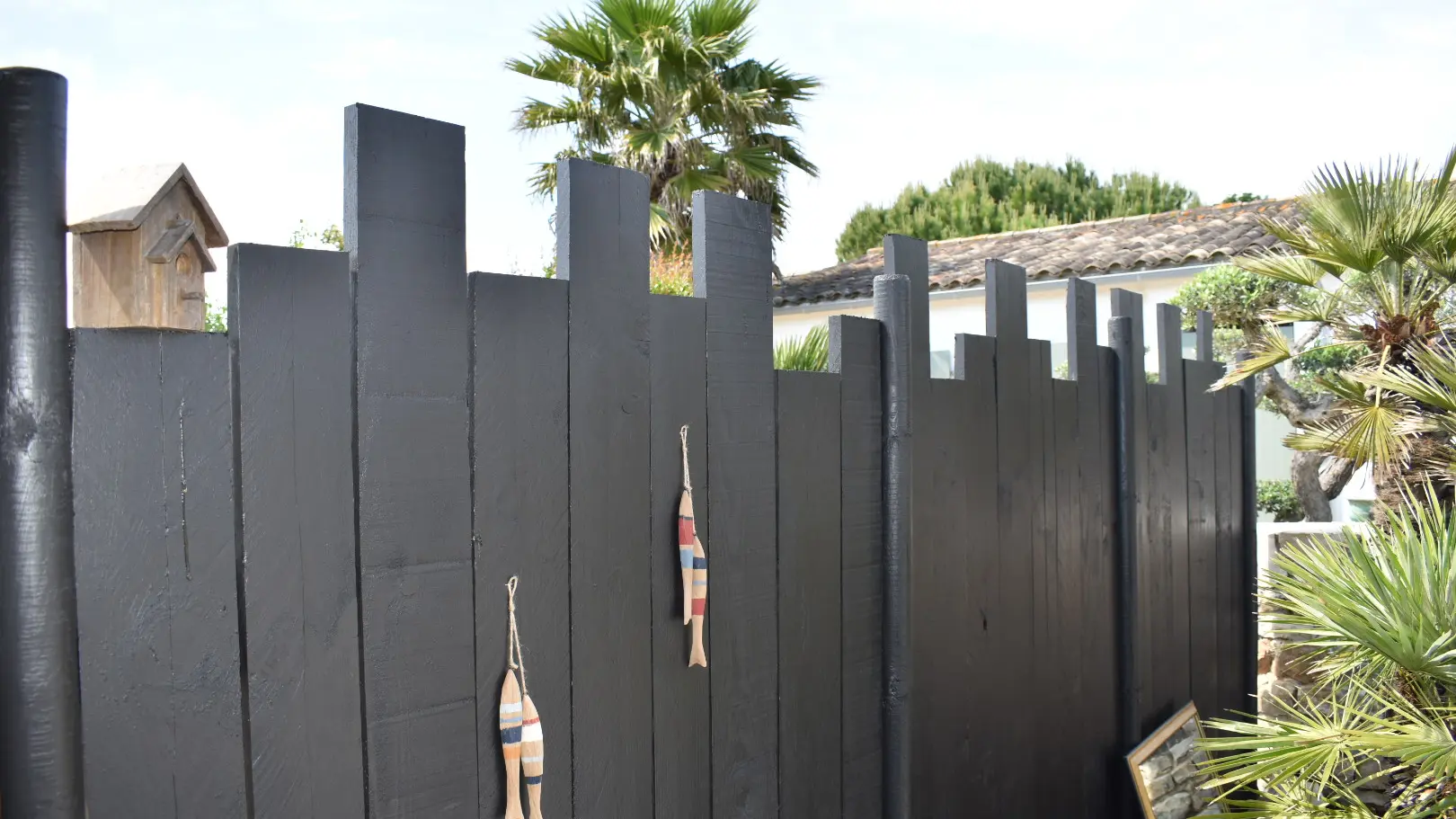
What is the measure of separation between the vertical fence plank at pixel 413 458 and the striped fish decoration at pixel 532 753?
8 cm

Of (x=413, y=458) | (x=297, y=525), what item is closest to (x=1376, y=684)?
(x=413, y=458)

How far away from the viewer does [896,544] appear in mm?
2395

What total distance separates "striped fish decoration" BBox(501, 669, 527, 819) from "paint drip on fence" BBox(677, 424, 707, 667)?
39 cm

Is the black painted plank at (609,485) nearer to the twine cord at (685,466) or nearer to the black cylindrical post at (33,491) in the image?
the twine cord at (685,466)

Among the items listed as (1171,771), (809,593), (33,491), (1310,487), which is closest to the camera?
(33,491)

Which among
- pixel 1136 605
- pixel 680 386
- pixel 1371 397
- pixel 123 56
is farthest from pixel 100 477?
pixel 123 56

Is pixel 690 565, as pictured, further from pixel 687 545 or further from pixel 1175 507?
pixel 1175 507

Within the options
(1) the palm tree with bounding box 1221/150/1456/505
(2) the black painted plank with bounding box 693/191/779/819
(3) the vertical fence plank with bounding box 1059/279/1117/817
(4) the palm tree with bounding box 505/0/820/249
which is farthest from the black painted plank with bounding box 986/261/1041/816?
(4) the palm tree with bounding box 505/0/820/249

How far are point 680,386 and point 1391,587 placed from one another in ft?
7.90

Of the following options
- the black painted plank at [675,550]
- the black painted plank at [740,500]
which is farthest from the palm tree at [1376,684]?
the black painted plank at [675,550]

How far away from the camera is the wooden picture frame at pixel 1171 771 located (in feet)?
11.2

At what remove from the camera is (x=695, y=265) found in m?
1.97

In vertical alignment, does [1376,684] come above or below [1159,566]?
below

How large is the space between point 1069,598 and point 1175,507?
0.99 metres
